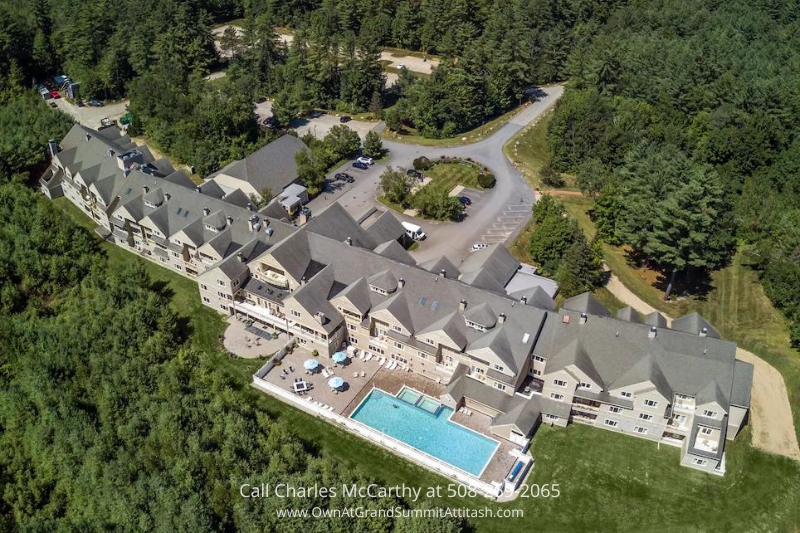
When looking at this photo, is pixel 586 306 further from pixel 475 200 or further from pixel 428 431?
pixel 475 200

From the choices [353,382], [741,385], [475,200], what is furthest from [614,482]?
[475,200]

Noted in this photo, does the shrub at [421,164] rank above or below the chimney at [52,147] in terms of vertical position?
above

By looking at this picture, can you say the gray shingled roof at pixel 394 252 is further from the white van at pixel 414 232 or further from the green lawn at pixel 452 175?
the green lawn at pixel 452 175

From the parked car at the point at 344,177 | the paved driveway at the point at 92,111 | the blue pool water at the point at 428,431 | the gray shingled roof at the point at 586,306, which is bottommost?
the paved driveway at the point at 92,111

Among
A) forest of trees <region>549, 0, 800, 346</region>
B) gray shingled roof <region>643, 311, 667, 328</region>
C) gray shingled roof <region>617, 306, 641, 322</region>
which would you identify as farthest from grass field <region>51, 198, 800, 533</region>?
forest of trees <region>549, 0, 800, 346</region>

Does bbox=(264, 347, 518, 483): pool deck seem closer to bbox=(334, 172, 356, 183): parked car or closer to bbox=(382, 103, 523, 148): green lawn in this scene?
bbox=(334, 172, 356, 183): parked car

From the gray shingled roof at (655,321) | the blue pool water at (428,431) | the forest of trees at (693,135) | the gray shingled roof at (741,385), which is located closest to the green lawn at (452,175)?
the forest of trees at (693,135)
